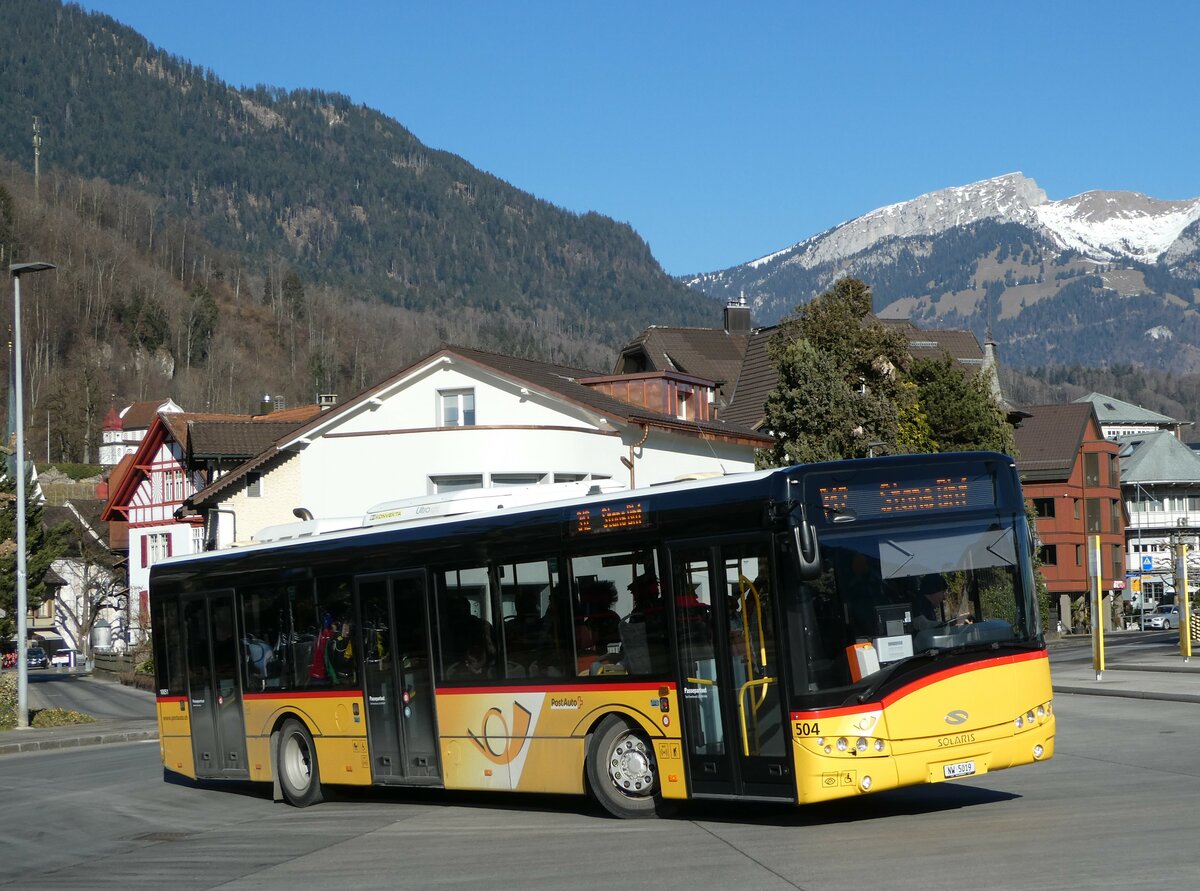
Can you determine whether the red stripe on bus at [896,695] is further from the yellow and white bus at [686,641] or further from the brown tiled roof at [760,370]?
the brown tiled roof at [760,370]

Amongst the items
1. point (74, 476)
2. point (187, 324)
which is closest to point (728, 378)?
point (74, 476)

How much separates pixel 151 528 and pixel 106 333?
103 m

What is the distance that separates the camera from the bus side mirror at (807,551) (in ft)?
38.5

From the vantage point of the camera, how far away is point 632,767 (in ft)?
44.5

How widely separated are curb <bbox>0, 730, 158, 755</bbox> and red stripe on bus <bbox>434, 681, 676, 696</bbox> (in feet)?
50.6

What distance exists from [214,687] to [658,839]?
8.08 meters

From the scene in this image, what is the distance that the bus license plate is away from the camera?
1193 cm

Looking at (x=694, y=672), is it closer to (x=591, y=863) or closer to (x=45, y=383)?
(x=591, y=863)

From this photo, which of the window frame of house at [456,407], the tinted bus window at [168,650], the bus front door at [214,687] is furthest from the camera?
the window frame of house at [456,407]

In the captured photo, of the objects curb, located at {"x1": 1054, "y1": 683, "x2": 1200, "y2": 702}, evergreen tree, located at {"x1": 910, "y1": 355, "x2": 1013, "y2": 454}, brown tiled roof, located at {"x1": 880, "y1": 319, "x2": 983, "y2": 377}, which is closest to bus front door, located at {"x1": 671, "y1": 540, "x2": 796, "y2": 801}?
curb, located at {"x1": 1054, "y1": 683, "x2": 1200, "y2": 702}

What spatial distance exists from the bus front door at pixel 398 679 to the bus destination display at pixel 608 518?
2232 millimetres

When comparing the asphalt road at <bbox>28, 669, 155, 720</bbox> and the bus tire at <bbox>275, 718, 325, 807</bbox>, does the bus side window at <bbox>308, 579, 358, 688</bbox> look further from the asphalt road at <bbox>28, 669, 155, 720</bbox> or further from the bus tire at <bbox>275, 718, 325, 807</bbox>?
the asphalt road at <bbox>28, 669, 155, 720</bbox>

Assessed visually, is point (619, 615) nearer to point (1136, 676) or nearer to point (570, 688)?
point (570, 688)

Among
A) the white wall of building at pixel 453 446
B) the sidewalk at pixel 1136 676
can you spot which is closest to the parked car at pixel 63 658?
the white wall of building at pixel 453 446
